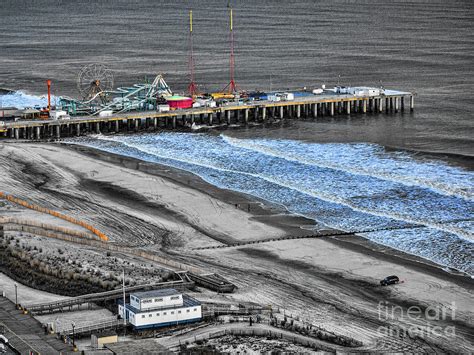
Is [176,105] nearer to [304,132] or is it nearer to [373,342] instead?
[304,132]

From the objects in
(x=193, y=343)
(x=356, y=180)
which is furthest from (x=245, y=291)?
(x=356, y=180)

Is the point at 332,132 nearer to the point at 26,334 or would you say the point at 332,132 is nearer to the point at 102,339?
the point at 102,339

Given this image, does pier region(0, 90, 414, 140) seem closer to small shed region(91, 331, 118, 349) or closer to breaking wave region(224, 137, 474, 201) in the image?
breaking wave region(224, 137, 474, 201)

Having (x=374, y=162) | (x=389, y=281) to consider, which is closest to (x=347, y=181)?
(x=374, y=162)

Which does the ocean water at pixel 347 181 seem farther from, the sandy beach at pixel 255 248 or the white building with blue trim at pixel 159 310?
the white building with blue trim at pixel 159 310

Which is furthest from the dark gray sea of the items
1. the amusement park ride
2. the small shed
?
the small shed
